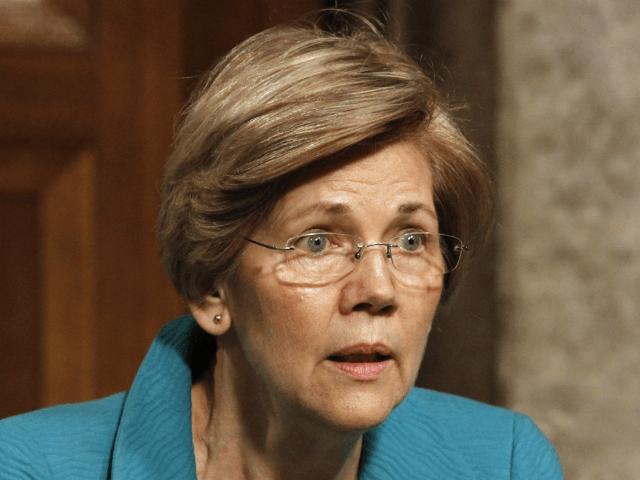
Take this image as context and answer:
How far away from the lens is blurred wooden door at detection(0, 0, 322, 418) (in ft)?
6.66

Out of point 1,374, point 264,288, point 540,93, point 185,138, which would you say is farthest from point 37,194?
point 540,93

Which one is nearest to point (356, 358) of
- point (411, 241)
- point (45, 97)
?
point (411, 241)

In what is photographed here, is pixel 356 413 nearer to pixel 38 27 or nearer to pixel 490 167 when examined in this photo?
pixel 490 167

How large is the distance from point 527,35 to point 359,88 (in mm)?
675

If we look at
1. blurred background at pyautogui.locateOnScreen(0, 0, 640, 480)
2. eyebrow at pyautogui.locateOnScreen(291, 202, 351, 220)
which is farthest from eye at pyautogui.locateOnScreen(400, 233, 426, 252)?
blurred background at pyautogui.locateOnScreen(0, 0, 640, 480)

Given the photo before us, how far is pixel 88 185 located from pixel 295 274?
38.7 inches

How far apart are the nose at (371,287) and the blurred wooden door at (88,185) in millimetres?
943

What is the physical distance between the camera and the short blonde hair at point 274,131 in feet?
4.16

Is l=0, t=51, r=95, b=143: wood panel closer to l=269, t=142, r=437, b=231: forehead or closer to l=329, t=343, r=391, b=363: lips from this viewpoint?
l=269, t=142, r=437, b=231: forehead

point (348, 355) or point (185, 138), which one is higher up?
point (185, 138)

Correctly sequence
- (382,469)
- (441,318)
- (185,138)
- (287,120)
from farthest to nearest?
(441,318), (382,469), (185,138), (287,120)

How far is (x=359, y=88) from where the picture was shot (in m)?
1.30

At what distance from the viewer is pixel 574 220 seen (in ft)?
5.88

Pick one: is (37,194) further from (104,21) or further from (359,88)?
(359,88)
